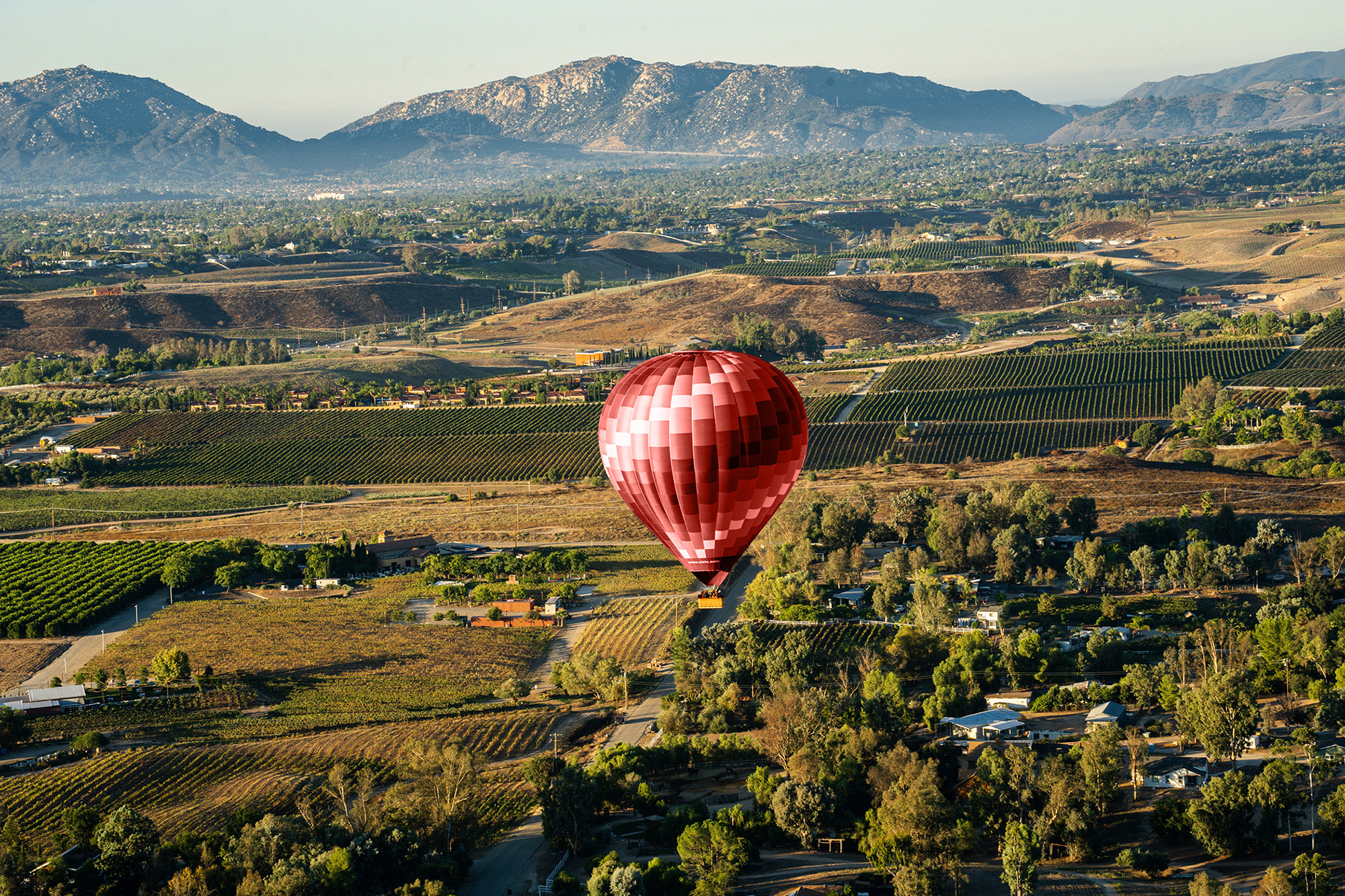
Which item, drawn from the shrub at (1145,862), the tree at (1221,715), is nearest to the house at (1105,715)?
the tree at (1221,715)

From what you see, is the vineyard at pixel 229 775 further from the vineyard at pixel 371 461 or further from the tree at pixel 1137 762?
the vineyard at pixel 371 461

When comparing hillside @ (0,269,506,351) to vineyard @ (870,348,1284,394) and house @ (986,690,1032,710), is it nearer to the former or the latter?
vineyard @ (870,348,1284,394)

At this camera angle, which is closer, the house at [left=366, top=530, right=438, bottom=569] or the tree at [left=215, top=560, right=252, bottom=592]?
the tree at [left=215, top=560, right=252, bottom=592]

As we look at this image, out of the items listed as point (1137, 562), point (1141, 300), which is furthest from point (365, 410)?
point (1141, 300)

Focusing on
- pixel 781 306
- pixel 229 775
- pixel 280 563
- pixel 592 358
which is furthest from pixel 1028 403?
pixel 229 775

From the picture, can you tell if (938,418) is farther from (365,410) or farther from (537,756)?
(537,756)

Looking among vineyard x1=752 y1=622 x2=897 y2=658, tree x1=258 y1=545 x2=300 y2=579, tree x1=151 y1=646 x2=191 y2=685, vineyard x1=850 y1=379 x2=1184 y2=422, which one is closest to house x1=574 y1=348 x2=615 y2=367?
vineyard x1=850 y1=379 x2=1184 y2=422
